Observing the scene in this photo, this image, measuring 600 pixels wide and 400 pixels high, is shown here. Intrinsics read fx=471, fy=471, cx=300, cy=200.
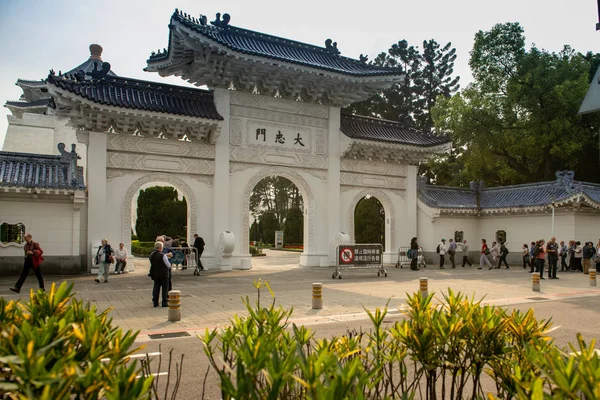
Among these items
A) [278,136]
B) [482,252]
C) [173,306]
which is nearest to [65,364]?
[173,306]

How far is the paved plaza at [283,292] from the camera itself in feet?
29.6

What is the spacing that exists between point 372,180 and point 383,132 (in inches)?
106

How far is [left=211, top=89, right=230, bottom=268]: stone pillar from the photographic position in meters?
19.0

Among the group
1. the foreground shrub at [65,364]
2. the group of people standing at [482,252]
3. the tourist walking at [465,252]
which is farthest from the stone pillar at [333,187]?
the foreground shrub at [65,364]

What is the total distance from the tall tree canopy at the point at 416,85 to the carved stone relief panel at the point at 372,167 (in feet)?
65.4

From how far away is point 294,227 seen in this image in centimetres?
4716

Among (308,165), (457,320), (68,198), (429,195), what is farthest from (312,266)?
(457,320)

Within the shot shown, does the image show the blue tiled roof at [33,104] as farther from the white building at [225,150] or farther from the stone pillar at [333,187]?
the stone pillar at [333,187]

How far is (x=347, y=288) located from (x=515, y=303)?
447 cm

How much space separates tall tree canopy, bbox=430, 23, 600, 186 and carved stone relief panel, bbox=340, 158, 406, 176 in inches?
369

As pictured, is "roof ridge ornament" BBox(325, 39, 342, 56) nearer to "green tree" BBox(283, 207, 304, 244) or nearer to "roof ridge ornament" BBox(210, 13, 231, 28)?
"roof ridge ornament" BBox(210, 13, 231, 28)

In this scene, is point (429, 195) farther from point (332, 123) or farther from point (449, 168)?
point (449, 168)

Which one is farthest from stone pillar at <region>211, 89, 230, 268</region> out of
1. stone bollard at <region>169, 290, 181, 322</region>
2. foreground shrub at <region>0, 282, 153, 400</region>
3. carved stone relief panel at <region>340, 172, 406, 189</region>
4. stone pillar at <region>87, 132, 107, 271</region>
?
foreground shrub at <region>0, 282, 153, 400</region>

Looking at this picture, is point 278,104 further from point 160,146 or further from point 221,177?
point 160,146
